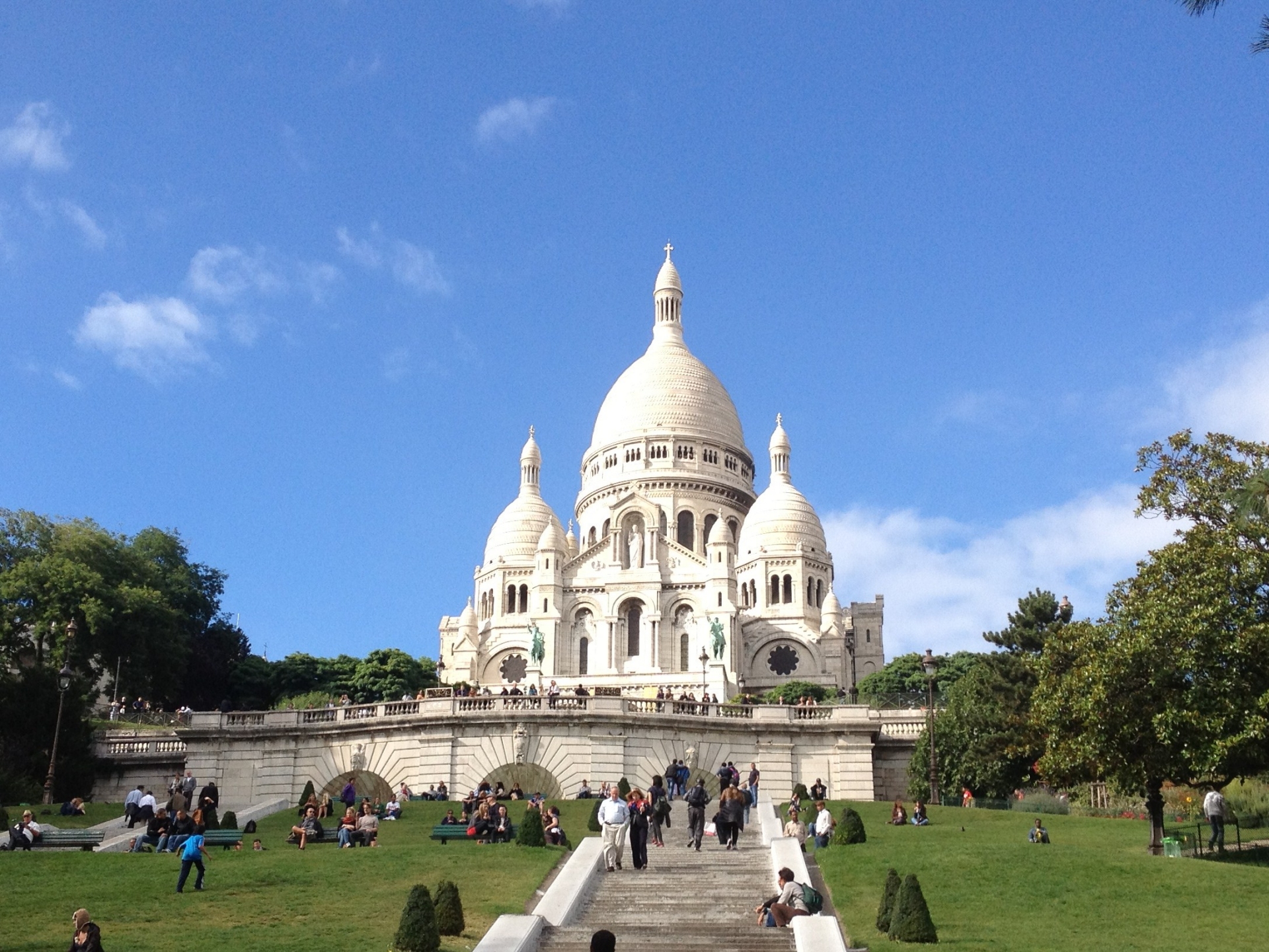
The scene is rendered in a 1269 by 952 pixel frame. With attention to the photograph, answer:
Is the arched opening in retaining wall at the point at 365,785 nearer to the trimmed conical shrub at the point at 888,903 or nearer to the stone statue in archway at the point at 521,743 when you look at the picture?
the stone statue in archway at the point at 521,743

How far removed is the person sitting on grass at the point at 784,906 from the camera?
20.8 metres

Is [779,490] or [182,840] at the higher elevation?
[779,490]

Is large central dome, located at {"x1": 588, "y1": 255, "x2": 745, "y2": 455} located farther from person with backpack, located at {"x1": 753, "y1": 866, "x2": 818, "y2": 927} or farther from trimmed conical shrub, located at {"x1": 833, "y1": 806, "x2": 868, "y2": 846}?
person with backpack, located at {"x1": 753, "y1": 866, "x2": 818, "y2": 927}

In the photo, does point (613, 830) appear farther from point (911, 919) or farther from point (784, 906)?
point (911, 919)

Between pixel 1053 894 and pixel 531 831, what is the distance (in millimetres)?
9363

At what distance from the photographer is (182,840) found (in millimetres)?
27797

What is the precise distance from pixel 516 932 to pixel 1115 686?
54.8 feet

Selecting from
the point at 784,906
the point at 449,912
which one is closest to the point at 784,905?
the point at 784,906

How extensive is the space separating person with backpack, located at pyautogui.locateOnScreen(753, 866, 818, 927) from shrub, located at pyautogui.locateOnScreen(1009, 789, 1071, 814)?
63.8 feet

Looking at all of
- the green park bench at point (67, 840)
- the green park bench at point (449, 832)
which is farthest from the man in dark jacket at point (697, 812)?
the green park bench at point (67, 840)

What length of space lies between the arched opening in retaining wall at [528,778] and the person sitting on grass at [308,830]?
11047 mm

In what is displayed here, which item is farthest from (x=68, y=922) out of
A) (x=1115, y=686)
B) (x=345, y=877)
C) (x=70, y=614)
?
(x=70, y=614)

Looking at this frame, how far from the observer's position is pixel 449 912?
20750 millimetres

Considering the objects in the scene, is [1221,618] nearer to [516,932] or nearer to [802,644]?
[516,932]
